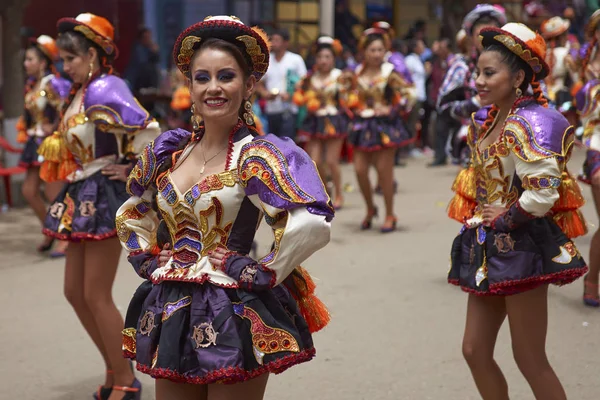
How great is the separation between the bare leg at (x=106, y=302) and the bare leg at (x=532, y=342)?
85.2 inches

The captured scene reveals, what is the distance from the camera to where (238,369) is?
3225mm

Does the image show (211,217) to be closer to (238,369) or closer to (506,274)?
(238,369)

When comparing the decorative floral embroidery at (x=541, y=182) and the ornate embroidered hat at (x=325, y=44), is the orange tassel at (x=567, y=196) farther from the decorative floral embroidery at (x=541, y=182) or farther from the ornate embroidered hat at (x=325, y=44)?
the ornate embroidered hat at (x=325, y=44)

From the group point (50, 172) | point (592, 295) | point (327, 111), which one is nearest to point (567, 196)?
point (592, 295)

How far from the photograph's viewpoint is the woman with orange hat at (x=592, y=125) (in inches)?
270

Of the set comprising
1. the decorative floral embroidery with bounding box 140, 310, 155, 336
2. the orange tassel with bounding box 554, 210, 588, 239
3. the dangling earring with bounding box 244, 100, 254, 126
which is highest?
the dangling earring with bounding box 244, 100, 254, 126

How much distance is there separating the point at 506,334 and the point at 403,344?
0.77 metres

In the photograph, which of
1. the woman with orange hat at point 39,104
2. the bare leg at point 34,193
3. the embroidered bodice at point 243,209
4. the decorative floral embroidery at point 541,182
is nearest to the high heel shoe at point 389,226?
the woman with orange hat at point 39,104

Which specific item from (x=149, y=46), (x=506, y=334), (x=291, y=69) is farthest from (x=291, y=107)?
(x=506, y=334)

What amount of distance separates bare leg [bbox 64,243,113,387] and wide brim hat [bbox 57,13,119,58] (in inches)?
47.2

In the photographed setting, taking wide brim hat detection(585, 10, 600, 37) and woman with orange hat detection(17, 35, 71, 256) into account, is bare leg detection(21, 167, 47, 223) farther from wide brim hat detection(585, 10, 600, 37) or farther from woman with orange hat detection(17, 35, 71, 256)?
wide brim hat detection(585, 10, 600, 37)

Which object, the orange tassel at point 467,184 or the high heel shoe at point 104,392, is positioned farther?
the high heel shoe at point 104,392

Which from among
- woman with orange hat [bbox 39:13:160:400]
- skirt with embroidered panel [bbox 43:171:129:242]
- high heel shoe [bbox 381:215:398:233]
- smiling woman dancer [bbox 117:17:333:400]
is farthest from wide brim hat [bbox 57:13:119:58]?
high heel shoe [bbox 381:215:398:233]

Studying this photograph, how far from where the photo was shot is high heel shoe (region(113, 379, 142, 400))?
5.18 meters
